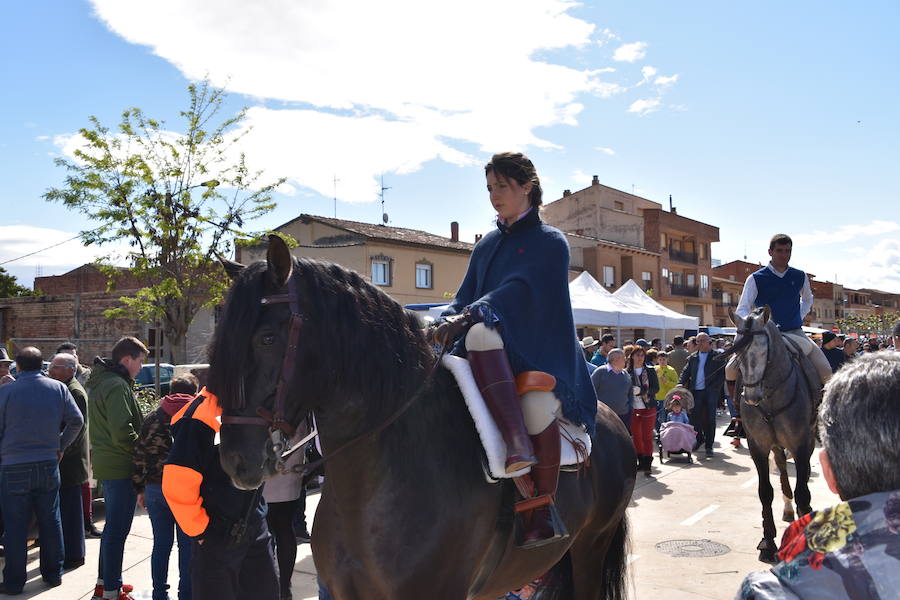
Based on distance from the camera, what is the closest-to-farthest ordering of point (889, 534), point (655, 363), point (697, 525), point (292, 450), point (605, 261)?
point (889, 534) → point (292, 450) → point (697, 525) → point (655, 363) → point (605, 261)

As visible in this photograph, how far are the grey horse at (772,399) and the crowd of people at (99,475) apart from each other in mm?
4633

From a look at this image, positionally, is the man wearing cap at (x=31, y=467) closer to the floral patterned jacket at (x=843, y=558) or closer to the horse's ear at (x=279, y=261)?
the horse's ear at (x=279, y=261)

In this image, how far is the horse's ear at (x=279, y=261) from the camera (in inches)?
92.7

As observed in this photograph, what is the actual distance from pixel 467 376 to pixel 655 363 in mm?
13414

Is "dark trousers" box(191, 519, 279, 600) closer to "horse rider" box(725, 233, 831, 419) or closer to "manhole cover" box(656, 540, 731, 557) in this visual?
"manhole cover" box(656, 540, 731, 557)

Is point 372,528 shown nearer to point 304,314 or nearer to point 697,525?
point 304,314

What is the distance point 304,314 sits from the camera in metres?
2.41

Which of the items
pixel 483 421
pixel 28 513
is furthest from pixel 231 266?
pixel 28 513

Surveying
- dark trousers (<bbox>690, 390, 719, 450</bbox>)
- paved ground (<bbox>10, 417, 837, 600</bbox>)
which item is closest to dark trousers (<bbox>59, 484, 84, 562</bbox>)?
paved ground (<bbox>10, 417, 837, 600</bbox>)

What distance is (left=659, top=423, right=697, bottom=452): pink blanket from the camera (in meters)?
11.9

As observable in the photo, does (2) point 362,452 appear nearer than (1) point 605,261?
Yes

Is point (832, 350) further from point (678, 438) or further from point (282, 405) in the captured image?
point (282, 405)

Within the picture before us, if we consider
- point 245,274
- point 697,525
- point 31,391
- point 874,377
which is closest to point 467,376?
point 245,274

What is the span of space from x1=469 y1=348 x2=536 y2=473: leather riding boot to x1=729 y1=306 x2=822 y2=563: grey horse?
4.93 metres
